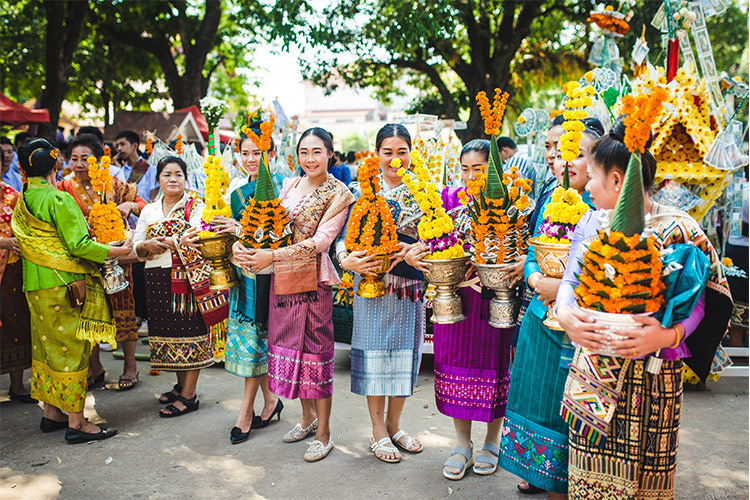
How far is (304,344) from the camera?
11.2ft

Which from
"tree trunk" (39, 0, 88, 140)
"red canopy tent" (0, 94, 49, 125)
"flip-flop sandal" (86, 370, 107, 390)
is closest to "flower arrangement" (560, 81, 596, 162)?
"flip-flop sandal" (86, 370, 107, 390)

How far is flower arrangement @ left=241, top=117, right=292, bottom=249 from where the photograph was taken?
313cm

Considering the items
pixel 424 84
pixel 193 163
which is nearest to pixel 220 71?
pixel 424 84

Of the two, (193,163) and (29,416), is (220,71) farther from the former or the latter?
(29,416)

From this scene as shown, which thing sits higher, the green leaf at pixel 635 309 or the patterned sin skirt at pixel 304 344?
the green leaf at pixel 635 309

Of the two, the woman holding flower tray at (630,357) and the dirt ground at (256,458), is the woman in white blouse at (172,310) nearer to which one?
the dirt ground at (256,458)

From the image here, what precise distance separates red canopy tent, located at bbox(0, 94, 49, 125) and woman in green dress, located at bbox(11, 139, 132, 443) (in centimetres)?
808

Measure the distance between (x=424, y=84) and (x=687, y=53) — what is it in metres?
12.2

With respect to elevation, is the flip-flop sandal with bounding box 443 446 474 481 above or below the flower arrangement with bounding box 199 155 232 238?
below

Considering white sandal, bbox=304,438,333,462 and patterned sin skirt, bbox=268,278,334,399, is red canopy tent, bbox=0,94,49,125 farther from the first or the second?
white sandal, bbox=304,438,333,462

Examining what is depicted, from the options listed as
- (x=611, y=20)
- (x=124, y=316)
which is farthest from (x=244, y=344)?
(x=611, y=20)

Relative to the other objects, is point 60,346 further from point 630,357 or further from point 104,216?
point 630,357

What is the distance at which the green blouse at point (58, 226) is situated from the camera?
3.50m

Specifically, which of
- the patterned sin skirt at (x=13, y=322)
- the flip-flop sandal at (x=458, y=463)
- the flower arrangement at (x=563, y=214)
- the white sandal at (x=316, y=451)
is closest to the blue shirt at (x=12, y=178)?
the patterned sin skirt at (x=13, y=322)
